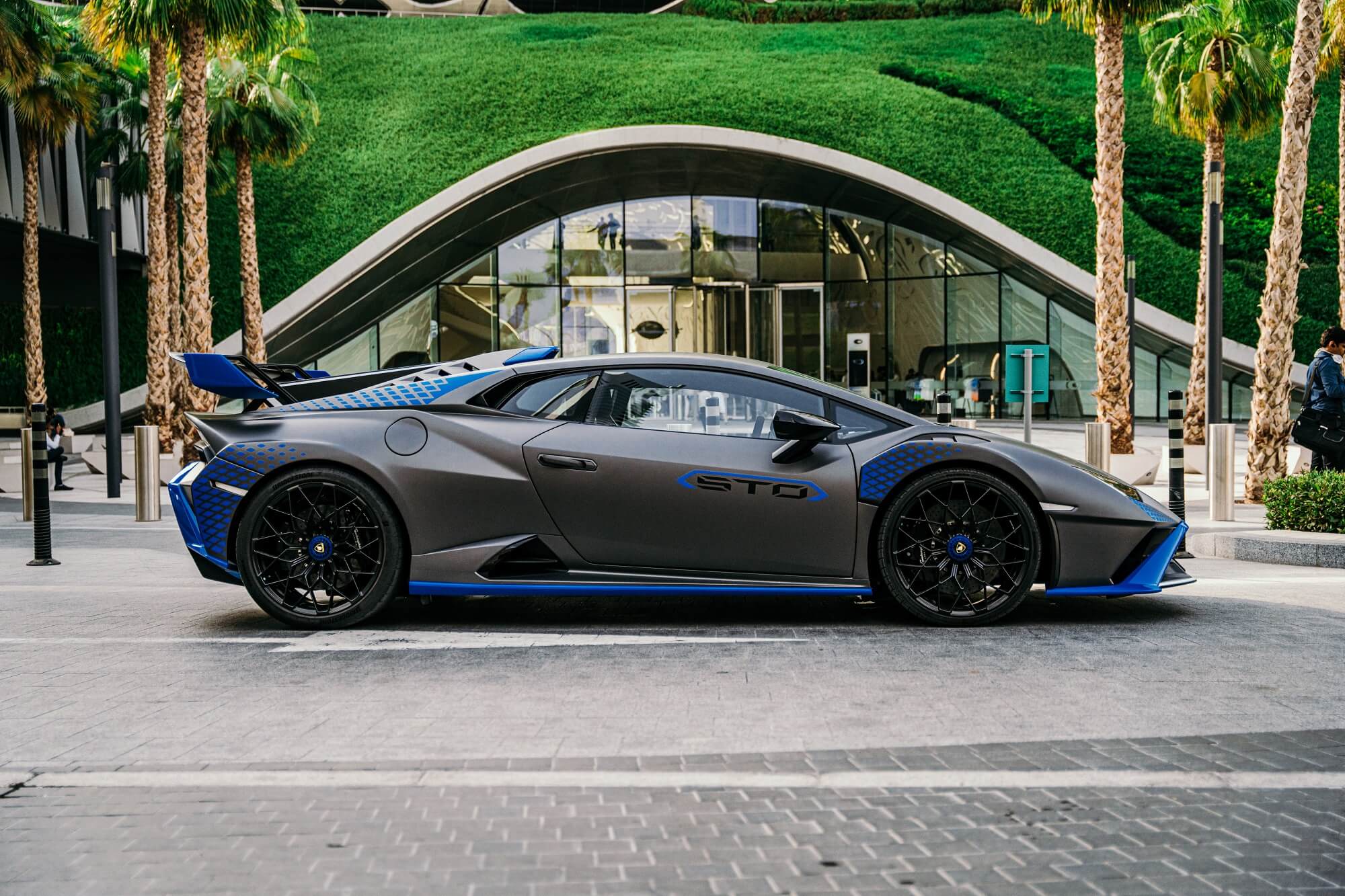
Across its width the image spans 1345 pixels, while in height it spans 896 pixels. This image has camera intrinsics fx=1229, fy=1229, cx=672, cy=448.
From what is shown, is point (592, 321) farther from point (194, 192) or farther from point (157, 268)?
point (194, 192)

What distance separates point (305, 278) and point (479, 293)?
503 cm

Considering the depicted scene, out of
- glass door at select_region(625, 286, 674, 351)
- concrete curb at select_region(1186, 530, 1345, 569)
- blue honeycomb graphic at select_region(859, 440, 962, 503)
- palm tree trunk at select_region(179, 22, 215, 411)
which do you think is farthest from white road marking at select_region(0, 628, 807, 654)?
glass door at select_region(625, 286, 674, 351)

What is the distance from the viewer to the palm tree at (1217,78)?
21703 mm

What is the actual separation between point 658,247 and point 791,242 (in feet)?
13.3

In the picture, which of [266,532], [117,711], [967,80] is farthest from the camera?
[967,80]

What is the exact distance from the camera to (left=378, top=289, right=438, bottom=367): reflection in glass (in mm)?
36969

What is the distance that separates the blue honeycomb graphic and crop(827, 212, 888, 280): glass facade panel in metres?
31.8

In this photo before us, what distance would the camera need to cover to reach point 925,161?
35875 mm

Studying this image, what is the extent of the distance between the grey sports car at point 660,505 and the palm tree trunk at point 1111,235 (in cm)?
1232

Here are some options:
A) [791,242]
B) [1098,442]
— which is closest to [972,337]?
[791,242]

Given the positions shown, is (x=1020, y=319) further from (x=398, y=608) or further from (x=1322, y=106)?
(x=398, y=608)

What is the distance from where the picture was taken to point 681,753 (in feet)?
13.3

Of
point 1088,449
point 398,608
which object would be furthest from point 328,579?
point 1088,449

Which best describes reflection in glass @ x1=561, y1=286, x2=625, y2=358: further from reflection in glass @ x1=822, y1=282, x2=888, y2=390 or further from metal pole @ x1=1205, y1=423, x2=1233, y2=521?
metal pole @ x1=1205, y1=423, x2=1233, y2=521
